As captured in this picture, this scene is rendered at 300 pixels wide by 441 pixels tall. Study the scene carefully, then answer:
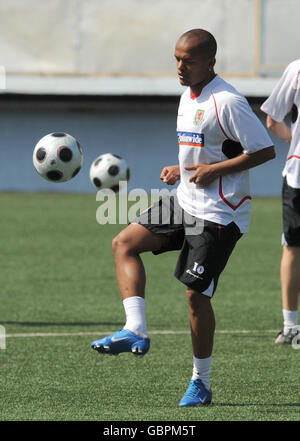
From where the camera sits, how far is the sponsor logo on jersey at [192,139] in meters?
5.86

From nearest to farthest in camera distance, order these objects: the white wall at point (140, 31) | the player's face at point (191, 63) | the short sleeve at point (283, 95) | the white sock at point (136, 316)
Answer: the white sock at point (136, 316), the player's face at point (191, 63), the short sleeve at point (283, 95), the white wall at point (140, 31)

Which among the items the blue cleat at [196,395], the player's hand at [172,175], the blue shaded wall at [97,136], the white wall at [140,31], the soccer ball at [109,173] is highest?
the player's hand at [172,175]

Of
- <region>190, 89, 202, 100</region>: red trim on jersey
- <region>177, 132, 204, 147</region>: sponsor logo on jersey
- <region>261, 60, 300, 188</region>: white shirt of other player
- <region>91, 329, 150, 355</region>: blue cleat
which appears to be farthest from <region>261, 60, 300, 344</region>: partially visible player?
<region>91, 329, 150, 355</region>: blue cleat

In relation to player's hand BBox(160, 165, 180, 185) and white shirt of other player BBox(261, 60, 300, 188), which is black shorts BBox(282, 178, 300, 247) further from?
player's hand BBox(160, 165, 180, 185)

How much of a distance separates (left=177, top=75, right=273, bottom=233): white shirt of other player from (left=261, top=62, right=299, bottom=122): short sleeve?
194 cm

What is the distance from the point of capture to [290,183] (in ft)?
26.2

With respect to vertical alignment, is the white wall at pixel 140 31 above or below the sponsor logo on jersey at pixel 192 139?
below

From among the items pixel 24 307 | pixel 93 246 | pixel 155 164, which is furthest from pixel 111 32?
pixel 24 307

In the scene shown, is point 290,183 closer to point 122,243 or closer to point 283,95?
point 283,95

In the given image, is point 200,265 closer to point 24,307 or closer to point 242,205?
point 242,205

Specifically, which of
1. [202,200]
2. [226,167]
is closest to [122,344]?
[202,200]

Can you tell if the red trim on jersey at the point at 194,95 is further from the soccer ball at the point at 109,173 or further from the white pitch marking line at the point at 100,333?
the white pitch marking line at the point at 100,333

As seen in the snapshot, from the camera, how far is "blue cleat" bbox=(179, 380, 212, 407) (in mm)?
5898

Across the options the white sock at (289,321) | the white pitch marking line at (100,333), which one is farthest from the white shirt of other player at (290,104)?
the white pitch marking line at (100,333)
